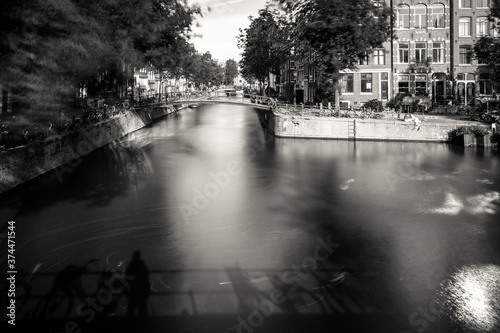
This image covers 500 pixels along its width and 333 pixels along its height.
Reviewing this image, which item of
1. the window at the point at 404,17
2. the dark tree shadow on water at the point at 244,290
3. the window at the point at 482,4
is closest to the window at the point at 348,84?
the window at the point at 404,17

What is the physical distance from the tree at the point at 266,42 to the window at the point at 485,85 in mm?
22330

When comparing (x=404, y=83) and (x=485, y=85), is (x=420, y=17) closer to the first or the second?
(x=404, y=83)

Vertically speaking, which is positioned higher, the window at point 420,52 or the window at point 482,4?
the window at point 482,4

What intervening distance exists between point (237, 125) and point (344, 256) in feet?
158

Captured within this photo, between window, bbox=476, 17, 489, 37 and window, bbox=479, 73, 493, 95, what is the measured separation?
4.58m

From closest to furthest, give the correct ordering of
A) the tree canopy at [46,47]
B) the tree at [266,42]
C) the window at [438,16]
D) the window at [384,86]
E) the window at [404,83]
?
the tree canopy at [46,47], the window at [438,16], the window at [404,83], the window at [384,86], the tree at [266,42]

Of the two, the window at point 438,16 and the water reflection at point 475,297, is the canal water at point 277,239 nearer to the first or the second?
the water reflection at point 475,297

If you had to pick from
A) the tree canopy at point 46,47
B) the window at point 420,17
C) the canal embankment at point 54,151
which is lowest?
the canal embankment at point 54,151

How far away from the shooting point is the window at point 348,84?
5516 cm

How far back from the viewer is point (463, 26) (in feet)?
176

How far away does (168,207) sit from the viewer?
74.8ft

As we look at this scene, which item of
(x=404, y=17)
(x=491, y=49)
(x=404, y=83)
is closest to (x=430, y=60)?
(x=404, y=83)

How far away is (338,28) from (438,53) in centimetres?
1883

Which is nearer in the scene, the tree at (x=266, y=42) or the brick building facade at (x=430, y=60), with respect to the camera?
the brick building facade at (x=430, y=60)
